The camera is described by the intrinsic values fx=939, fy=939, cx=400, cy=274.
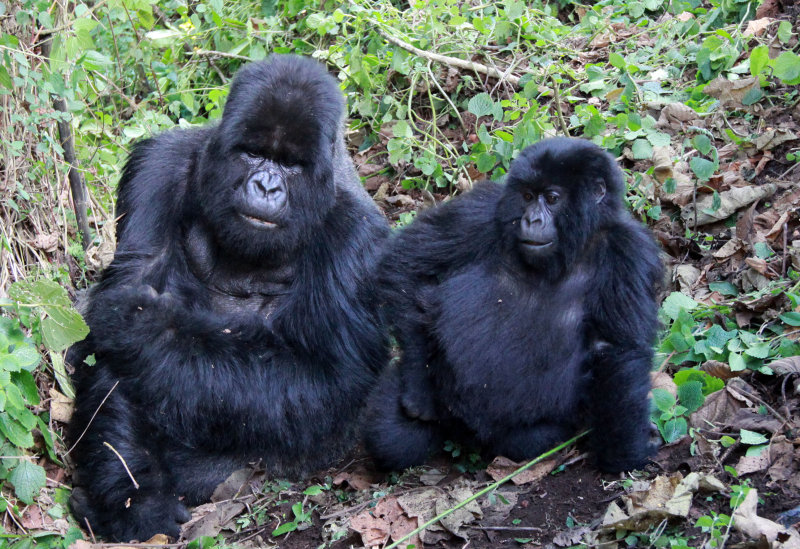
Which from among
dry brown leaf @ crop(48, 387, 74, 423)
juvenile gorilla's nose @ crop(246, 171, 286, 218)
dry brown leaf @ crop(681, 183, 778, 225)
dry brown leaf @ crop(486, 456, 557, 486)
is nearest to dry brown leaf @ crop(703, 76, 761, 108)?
dry brown leaf @ crop(681, 183, 778, 225)

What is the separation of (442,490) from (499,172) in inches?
86.3

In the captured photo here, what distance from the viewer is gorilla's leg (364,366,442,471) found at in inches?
181

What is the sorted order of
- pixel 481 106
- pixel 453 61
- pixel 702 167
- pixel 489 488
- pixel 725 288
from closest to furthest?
pixel 489 488, pixel 725 288, pixel 702 167, pixel 481 106, pixel 453 61

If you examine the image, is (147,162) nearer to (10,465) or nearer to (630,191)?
(10,465)

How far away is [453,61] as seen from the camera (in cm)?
676

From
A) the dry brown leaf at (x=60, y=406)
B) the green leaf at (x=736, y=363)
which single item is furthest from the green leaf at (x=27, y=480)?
the green leaf at (x=736, y=363)

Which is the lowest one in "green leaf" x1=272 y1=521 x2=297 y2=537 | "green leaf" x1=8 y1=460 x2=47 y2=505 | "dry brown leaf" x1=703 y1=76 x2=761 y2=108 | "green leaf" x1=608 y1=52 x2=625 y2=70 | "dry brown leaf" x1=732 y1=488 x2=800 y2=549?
"green leaf" x1=272 y1=521 x2=297 y2=537

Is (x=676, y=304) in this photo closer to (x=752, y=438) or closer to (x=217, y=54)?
(x=752, y=438)

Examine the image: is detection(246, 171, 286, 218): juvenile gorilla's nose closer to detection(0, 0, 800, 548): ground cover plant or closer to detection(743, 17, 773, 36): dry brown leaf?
detection(0, 0, 800, 548): ground cover plant

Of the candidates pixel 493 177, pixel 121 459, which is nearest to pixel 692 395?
pixel 493 177

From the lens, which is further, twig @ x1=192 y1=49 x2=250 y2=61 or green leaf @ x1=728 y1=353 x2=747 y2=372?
twig @ x1=192 y1=49 x2=250 y2=61

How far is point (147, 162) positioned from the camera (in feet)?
15.9

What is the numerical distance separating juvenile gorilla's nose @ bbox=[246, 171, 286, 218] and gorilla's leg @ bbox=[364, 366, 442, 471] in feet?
3.53

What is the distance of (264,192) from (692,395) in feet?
7.22
